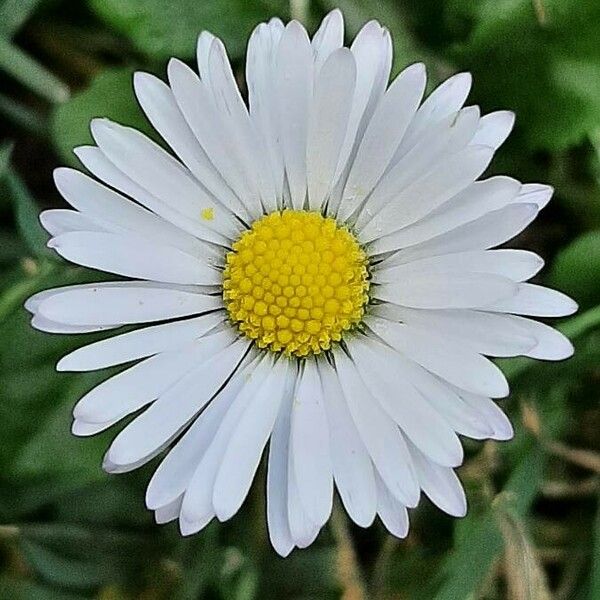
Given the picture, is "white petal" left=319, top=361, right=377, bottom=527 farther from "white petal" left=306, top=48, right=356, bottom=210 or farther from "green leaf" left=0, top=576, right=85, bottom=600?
"green leaf" left=0, top=576, right=85, bottom=600

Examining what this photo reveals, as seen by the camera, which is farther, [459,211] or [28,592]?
[28,592]

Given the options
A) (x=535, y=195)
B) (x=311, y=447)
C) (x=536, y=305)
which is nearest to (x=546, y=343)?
(x=536, y=305)

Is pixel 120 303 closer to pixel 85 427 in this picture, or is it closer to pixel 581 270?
pixel 85 427

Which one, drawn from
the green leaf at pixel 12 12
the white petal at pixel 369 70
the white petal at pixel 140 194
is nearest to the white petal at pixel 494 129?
the white petal at pixel 369 70

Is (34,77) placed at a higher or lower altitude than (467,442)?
higher

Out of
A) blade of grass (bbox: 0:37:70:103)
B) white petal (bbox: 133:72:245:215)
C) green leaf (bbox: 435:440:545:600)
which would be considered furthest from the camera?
blade of grass (bbox: 0:37:70:103)

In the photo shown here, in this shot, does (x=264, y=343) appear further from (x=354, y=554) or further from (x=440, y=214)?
(x=354, y=554)

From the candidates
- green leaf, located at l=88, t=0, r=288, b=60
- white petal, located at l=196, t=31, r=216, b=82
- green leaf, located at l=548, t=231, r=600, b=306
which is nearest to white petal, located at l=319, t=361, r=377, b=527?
white petal, located at l=196, t=31, r=216, b=82
